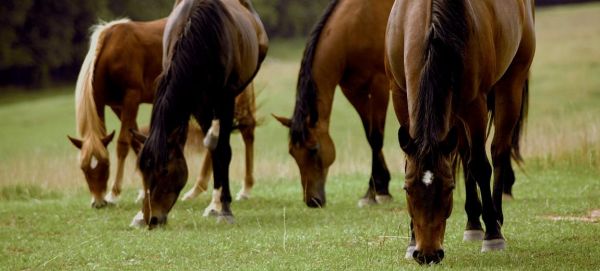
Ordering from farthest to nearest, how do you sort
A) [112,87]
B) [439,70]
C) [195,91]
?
[112,87] → [195,91] → [439,70]

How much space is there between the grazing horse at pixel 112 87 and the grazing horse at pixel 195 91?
146cm

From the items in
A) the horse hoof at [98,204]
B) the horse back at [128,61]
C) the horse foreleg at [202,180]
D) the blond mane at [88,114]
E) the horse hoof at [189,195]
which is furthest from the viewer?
the horse foreleg at [202,180]

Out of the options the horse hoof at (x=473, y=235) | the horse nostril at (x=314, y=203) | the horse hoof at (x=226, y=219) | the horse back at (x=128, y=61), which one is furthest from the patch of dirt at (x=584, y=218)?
the horse back at (x=128, y=61)

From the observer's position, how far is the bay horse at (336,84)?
1025cm

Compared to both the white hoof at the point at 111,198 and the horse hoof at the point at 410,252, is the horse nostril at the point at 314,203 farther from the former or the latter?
the horse hoof at the point at 410,252

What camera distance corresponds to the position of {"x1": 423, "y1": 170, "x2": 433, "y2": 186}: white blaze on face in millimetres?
5844

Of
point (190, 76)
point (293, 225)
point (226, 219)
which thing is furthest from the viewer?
point (226, 219)

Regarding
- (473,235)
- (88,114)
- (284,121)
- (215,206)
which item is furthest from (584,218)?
(88,114)

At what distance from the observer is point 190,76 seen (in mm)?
8719

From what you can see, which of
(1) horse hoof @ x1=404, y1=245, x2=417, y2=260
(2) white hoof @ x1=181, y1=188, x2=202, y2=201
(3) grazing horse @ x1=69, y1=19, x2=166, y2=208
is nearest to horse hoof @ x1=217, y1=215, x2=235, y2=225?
(3) grazing horse @ x1=69, y1=19, x2=166, y2=208

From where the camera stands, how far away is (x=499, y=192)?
7805 mm

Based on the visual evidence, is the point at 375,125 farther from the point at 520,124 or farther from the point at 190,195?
the point at 190,195

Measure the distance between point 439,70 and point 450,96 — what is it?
0.18 m

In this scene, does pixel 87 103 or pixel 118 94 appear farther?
pixel 118 94
